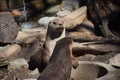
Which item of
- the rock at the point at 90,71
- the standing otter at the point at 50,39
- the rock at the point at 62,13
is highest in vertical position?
the standing otter at the point at 50,39

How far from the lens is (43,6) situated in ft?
30.2

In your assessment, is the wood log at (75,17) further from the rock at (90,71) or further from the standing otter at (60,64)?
the standing otter at (60,64)

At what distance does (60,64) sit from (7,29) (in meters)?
3.42

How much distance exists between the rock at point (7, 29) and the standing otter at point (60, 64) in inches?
114

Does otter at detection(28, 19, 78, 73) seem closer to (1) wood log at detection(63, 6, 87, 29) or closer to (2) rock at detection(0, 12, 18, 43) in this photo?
(2) rock at detection(0, 12, 18, 43)

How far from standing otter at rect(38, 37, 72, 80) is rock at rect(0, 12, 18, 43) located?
2887 millimetres

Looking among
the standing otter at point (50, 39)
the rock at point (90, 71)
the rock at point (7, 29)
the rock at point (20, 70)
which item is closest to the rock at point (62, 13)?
the rock at point (7, 29)

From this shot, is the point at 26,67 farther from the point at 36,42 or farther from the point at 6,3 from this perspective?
the point at 6,3

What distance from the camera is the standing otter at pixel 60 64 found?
2920 mm

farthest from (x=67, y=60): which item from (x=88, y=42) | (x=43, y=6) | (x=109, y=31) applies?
(x=43, y=6)

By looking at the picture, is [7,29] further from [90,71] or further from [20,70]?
[90,71]

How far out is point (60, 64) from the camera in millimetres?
3178

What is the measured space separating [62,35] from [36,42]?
2.02 metres

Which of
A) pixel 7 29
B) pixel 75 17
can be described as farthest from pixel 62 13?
pixel 7 29
